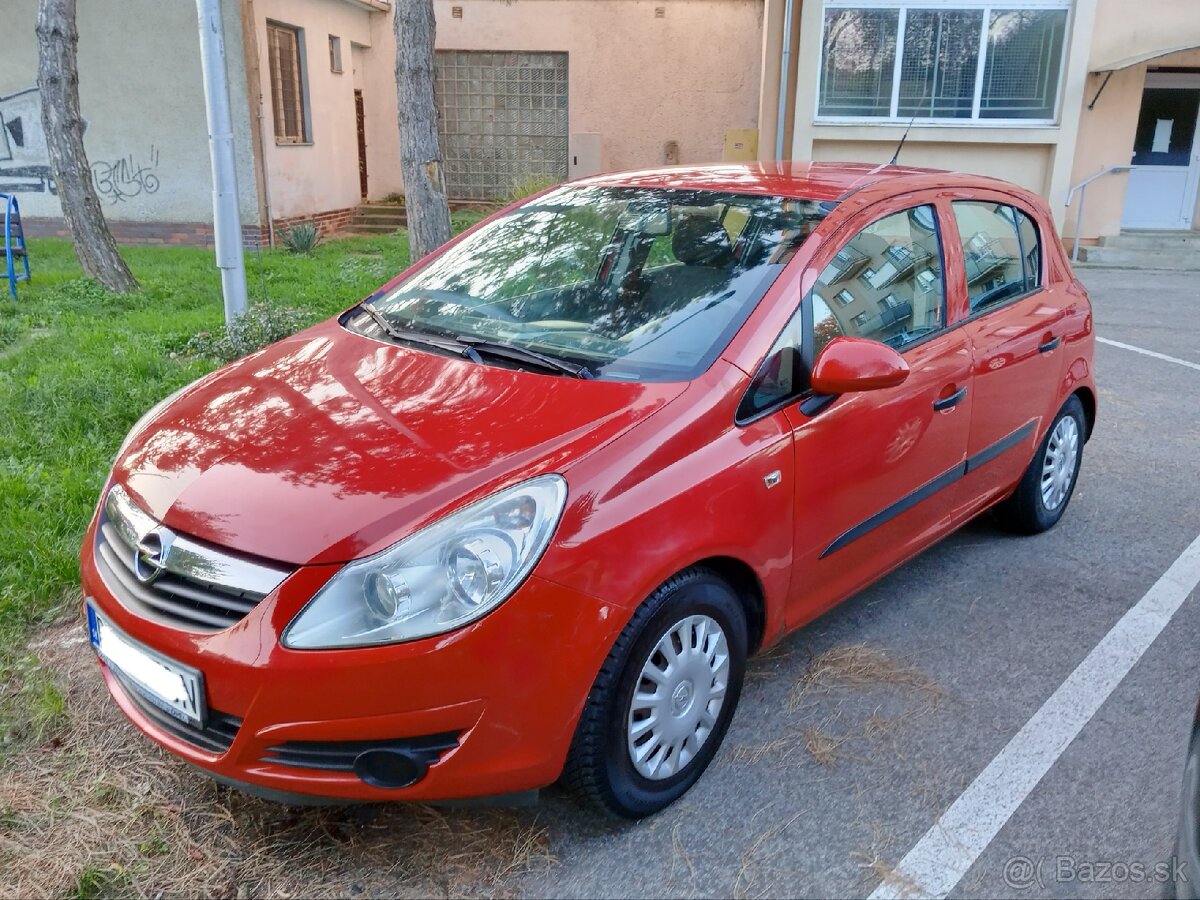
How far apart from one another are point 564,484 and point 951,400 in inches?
68.1

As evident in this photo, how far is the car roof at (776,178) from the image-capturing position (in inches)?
134

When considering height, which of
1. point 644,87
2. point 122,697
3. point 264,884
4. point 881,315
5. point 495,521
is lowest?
point 264,884

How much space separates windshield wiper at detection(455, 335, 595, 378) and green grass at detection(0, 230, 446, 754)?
1.71 m

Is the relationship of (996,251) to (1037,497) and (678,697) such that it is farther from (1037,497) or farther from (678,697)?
(678,697)

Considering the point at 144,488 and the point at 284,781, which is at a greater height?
the point at 144,488

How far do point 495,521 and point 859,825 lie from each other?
1.29 m

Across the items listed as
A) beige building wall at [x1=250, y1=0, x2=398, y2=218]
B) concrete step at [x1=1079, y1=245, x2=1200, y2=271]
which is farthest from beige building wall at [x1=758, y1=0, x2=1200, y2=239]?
beige building wall at [x1=250, y1=0, x2=398, y2=218]

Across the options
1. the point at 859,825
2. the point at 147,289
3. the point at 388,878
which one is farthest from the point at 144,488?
the point at 147,289

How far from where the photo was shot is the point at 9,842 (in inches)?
99.3

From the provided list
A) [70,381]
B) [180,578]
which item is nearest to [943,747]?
[180,578]

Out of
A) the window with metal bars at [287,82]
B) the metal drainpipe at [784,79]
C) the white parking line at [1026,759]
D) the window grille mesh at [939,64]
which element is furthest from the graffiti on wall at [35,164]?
the white parking line at [1026,759]

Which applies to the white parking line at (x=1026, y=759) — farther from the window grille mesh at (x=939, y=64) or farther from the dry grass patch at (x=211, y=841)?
the window grille mesh at (x=939, y=64)

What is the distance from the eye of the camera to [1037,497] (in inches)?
169

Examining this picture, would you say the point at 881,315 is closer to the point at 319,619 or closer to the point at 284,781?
the point at 319,619
